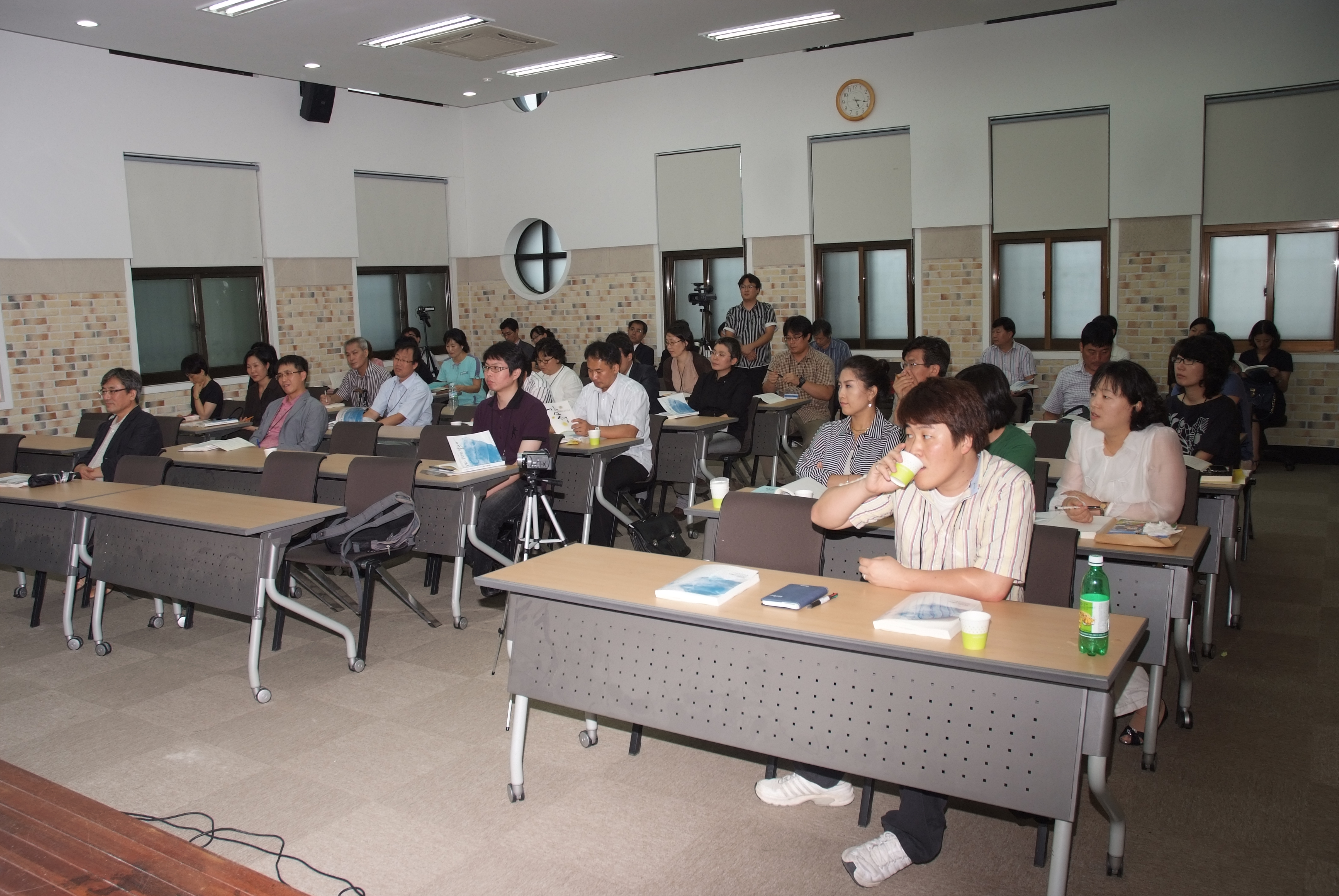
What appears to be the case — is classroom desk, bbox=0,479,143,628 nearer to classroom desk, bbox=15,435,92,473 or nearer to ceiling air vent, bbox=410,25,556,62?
classroom desk, bbox=15,435,92,473

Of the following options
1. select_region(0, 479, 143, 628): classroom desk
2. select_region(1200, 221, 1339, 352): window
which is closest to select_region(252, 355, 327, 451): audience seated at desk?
select_region(0, 479, 143, 628): classroom desk

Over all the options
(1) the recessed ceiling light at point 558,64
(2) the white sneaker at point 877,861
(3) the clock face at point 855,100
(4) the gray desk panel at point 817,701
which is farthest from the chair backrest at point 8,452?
(3) the clock face at point 855,100

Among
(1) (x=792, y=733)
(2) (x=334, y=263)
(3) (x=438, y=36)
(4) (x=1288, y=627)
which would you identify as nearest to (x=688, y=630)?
(1) (x=792, y=733)

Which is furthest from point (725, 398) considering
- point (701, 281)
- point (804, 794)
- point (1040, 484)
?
point (701, 281)

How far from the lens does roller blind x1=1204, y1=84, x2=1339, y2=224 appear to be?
859cm

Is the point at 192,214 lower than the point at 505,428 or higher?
higher

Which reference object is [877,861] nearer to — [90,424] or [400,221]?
[90,424]

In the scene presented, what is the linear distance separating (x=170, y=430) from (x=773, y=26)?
17.6ft

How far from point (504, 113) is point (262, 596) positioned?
9833mm

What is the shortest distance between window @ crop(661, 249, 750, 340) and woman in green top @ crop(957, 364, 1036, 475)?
7352 mm

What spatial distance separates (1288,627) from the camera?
479cm

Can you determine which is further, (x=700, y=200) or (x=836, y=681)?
(x=700, y=200)

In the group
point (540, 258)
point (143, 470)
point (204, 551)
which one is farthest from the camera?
point (540, 258)

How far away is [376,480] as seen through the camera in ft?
16.1
